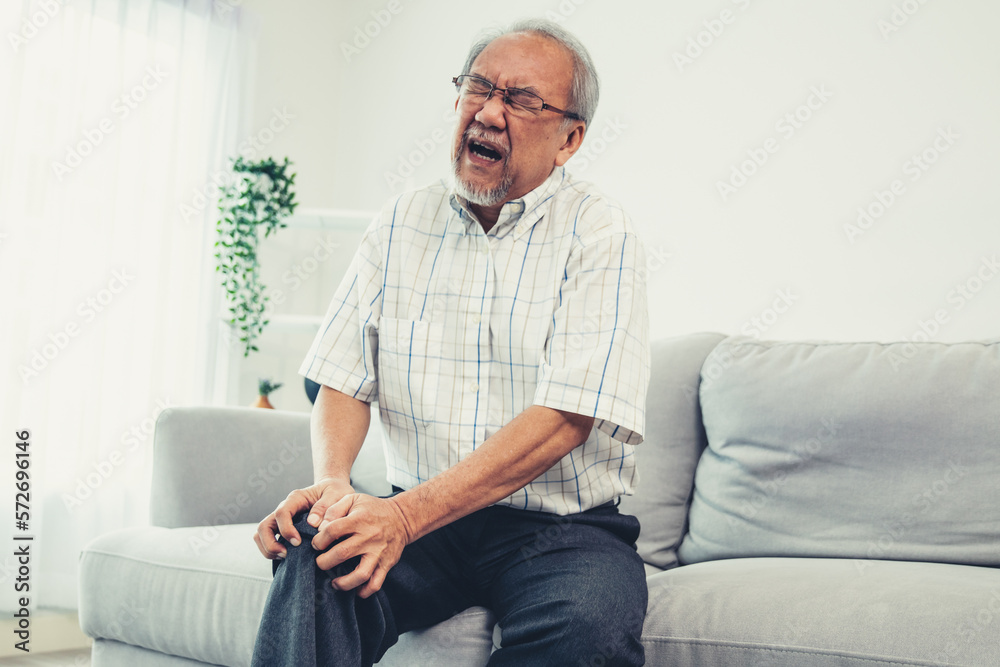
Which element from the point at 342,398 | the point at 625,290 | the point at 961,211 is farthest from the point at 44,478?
the point at 961,211

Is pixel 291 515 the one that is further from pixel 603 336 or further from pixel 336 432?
pixel 603 336

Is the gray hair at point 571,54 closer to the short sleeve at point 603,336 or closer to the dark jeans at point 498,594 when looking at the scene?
the short sleeve at point 603,336

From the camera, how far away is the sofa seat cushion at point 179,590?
131cm

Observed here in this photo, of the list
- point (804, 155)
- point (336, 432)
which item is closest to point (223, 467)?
point (336, 432)

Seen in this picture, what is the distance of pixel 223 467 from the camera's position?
Result: 1.67 meters

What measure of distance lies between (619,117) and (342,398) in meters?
1.79

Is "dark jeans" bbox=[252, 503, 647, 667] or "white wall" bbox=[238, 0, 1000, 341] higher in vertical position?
"white wall" bbox=[238, 0, 1000, 341]

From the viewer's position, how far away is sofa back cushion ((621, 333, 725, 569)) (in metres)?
1.58

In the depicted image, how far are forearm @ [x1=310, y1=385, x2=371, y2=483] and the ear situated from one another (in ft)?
1.73

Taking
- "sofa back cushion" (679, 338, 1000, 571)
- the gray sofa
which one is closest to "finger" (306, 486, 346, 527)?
the gray sofa

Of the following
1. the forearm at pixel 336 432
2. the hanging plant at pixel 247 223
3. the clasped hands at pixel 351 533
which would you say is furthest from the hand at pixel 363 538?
the hanging plant at pixel 247 223

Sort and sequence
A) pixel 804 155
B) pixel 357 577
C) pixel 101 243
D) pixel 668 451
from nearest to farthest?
pixel 357 577
pixel 668 451
pixel 804 155
pixel 101 243

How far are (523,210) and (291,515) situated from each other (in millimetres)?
594

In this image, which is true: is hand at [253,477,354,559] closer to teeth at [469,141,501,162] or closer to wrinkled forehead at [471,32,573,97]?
teeth at [469,141,501,162]
